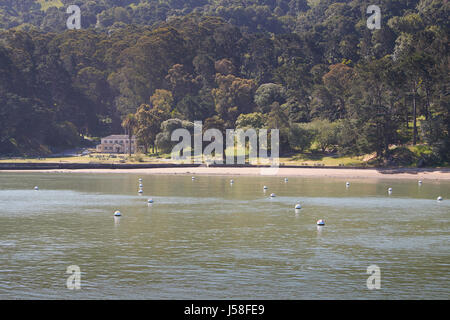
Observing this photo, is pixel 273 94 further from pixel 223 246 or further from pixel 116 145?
pixel 223 246

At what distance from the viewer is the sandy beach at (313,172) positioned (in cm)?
10731

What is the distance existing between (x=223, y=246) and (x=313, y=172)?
76.1 meters

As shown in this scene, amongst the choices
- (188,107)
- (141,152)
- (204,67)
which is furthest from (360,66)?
(204,67)

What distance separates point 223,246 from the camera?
38906 millimetres

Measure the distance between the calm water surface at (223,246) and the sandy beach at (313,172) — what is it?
114 feet

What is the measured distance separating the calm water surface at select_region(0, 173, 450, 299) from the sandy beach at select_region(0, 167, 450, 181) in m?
34.6

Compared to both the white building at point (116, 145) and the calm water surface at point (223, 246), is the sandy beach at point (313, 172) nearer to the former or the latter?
the calm water surface at point (223, 246)

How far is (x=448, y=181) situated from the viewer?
100 metres

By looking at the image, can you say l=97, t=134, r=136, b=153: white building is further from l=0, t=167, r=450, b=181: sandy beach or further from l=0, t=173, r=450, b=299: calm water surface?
l=0, t=173, r=450, b=299: calm water surface

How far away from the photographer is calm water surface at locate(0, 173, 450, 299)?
2858cm

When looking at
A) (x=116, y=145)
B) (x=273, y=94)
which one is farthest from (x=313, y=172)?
(x=116, y=145)

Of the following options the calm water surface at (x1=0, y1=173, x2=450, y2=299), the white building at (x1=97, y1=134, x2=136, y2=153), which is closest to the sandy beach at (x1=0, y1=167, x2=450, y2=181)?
the calm water surface at (x1=0, y1=173, x2=450, y2=299)

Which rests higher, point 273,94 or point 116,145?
point 273,94
